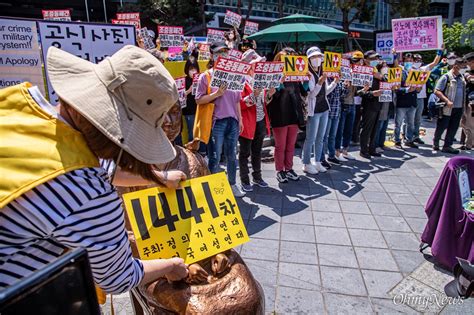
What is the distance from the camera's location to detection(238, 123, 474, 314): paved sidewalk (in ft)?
9.98

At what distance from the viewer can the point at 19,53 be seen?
3.59m

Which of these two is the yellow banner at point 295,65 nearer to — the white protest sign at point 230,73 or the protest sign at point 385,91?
the white protest sign at point 230,73

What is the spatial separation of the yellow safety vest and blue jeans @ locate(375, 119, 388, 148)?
737 cm

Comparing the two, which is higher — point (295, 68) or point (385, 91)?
point (295, 68)

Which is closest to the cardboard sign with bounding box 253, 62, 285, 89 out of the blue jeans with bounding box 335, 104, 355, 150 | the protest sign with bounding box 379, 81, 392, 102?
the blue jeans with bounding box 335, 104, 355, 150

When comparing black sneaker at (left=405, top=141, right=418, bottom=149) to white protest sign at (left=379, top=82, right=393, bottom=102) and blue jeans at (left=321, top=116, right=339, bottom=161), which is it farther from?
blue jeans at (left=321, top=116, right=339, bottom=161)

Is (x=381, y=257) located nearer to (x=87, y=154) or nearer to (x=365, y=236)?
(x=365, y=236)

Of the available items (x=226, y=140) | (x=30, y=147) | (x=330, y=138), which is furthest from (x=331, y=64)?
(x=30, y=147)

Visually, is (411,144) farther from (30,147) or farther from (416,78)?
(30,147)

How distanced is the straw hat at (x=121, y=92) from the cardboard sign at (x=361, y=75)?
6.03 meters

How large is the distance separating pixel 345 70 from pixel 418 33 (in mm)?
2963

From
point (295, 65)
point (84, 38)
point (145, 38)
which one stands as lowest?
point (295, 65)

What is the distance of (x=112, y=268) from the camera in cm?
115

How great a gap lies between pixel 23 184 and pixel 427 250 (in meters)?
4.06
